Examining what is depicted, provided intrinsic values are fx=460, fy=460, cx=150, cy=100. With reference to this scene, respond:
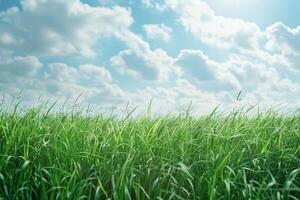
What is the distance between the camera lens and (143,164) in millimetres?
4199

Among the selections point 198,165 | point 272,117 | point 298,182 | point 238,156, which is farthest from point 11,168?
point 272,117

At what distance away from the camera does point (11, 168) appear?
4.38 metres

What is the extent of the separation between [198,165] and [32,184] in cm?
150

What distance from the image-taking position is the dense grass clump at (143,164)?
3711mm

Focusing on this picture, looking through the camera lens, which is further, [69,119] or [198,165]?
[69,119]

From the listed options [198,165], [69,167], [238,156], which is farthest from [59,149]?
[238,156]

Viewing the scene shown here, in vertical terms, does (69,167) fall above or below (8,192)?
above

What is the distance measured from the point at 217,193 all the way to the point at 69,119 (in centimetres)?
316

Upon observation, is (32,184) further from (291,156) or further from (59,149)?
(291,156)

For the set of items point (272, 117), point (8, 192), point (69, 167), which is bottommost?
point (8, 192)

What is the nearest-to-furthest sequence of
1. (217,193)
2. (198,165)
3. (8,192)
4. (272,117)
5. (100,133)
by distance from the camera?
(217,193) < (8,192) < (198,165) < (100,133) < (272,117)

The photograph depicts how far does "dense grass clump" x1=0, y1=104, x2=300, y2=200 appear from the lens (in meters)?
3.71

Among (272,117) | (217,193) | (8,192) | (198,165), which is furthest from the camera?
(272,117)

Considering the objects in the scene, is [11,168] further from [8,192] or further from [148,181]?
[148,181]
